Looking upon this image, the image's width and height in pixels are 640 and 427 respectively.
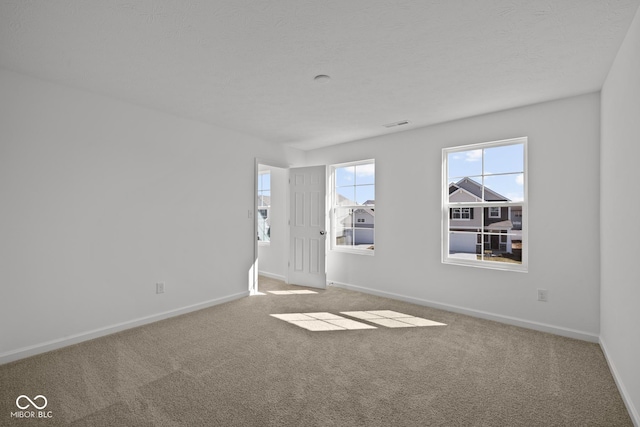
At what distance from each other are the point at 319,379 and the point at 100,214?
271cm

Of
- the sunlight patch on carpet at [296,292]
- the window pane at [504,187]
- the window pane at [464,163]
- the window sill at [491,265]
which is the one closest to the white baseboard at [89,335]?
the sunlight patch on carpet at [296,292]

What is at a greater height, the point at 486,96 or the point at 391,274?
the point at 486,96

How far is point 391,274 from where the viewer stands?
177 inches

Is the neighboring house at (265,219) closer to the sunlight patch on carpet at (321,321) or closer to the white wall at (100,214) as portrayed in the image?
the white wall at (100,214)

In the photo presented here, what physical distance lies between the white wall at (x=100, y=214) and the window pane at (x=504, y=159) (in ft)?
11.3

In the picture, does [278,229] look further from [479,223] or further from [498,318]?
[498,318]

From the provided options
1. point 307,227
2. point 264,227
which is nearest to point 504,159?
point 307,227

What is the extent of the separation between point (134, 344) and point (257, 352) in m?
1.23

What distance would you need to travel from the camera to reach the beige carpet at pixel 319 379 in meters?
1.90

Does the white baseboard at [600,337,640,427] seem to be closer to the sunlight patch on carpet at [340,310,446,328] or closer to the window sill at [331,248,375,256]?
the sunlight patch on carpet at [340,310,446,328]

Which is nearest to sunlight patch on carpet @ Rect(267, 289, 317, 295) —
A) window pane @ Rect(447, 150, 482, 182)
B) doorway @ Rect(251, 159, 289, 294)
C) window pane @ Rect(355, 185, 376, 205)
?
doorway @ Rect(251, 159, 289, 294)

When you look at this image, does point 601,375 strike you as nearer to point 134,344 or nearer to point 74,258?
point 134,344

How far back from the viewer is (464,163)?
3.90 meters

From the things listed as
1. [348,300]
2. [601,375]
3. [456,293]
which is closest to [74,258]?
[348,300]
